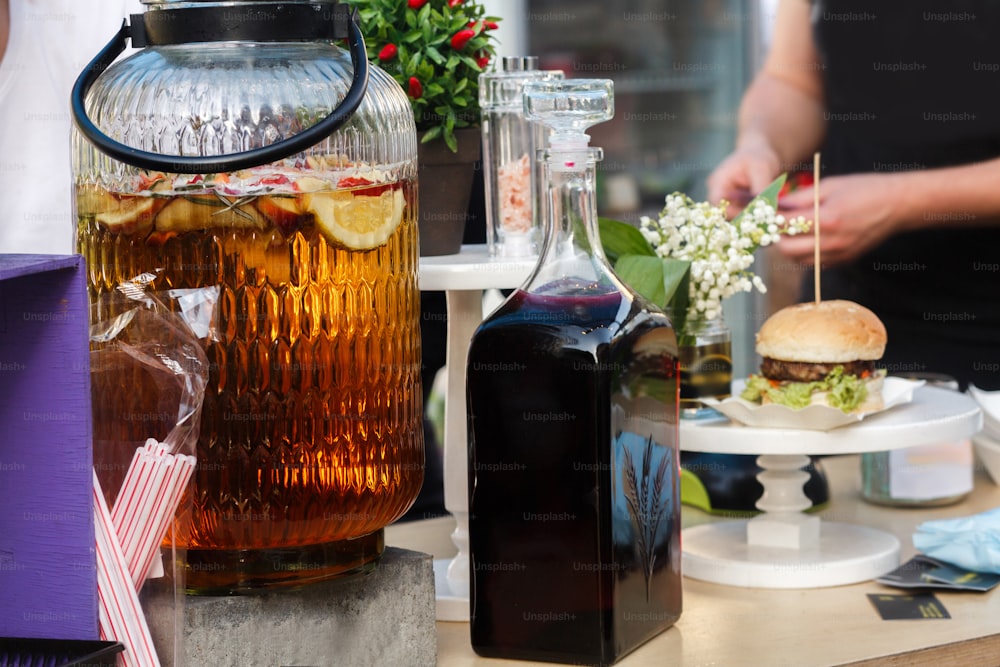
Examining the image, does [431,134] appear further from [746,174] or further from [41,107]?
[746,174]

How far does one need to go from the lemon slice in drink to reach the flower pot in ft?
0.66

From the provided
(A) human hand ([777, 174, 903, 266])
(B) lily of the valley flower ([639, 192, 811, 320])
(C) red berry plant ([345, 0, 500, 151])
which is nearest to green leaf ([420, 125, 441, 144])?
(C) red berry plant ([345, 0, 500, 151])

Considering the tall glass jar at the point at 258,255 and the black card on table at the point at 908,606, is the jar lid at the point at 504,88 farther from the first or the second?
the black card on table at the point at 908,606

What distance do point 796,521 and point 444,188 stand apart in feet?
1.39

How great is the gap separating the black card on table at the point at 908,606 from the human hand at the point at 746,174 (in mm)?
687

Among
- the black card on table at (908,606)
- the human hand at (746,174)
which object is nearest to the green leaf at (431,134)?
the black card on table at (908,606)

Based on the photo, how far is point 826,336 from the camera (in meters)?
1.15

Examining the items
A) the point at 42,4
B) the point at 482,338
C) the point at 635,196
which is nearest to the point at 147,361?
the point at 482,338

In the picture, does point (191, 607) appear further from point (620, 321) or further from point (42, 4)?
point (42, 4)

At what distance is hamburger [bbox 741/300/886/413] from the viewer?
1.09 meters

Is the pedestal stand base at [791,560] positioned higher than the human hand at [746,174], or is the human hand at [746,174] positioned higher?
the human hand at [746,174]

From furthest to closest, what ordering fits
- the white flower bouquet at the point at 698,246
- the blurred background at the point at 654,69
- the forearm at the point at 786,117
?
the blurred background at the point at 654,69 → the forearm at the point at 786,117 → the white flower bouquet at the point at 698,246

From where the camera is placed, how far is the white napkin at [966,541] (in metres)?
0.99

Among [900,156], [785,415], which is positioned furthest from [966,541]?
[900,156]
